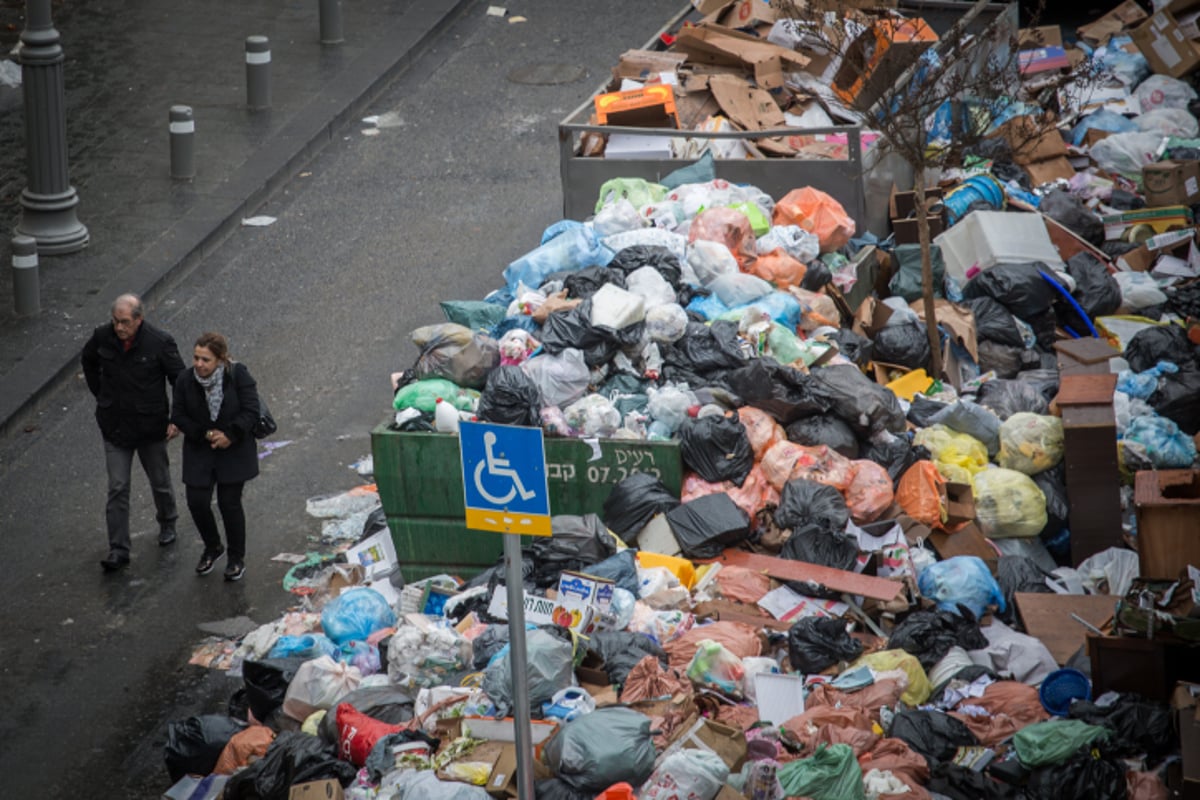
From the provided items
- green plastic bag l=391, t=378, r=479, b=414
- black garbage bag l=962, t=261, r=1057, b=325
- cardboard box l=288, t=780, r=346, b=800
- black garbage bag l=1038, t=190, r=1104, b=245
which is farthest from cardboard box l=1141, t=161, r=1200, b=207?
cardboard box l=288, t=780, r=346, b=800

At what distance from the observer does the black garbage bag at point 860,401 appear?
338 inches

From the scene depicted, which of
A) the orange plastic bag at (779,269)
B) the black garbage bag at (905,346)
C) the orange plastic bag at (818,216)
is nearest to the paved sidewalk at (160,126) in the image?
the orange plastic bag at (779,269)

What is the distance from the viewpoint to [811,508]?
26.4 feet

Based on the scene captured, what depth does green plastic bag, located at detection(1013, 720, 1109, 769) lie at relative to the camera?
6.27m

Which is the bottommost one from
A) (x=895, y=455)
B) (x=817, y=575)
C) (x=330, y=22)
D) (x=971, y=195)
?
(x=817, y=575)

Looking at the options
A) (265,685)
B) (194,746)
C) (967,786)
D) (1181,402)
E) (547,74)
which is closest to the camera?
(967,786)

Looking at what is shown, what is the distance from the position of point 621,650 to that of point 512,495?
78.1 inches

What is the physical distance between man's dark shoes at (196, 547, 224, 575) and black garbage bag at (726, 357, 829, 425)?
10.3ft

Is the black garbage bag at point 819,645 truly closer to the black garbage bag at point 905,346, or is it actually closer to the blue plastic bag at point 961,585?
the blue plastic bag at point 961,585

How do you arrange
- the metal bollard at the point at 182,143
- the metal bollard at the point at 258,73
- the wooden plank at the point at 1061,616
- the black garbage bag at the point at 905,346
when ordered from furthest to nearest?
the metal bollard at the point at 258,73 → the metal bollard at the point at 182,143 → the black garbage bag at the point at 905,346 → the wooden plank at the point at 1061,616

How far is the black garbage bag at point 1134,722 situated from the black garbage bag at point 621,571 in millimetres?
2203

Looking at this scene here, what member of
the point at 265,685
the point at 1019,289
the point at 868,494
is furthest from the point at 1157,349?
the point at 265,685

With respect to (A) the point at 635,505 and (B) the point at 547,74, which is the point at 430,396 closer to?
(A) the point at 635,505

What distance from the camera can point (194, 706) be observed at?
7.69 metres
